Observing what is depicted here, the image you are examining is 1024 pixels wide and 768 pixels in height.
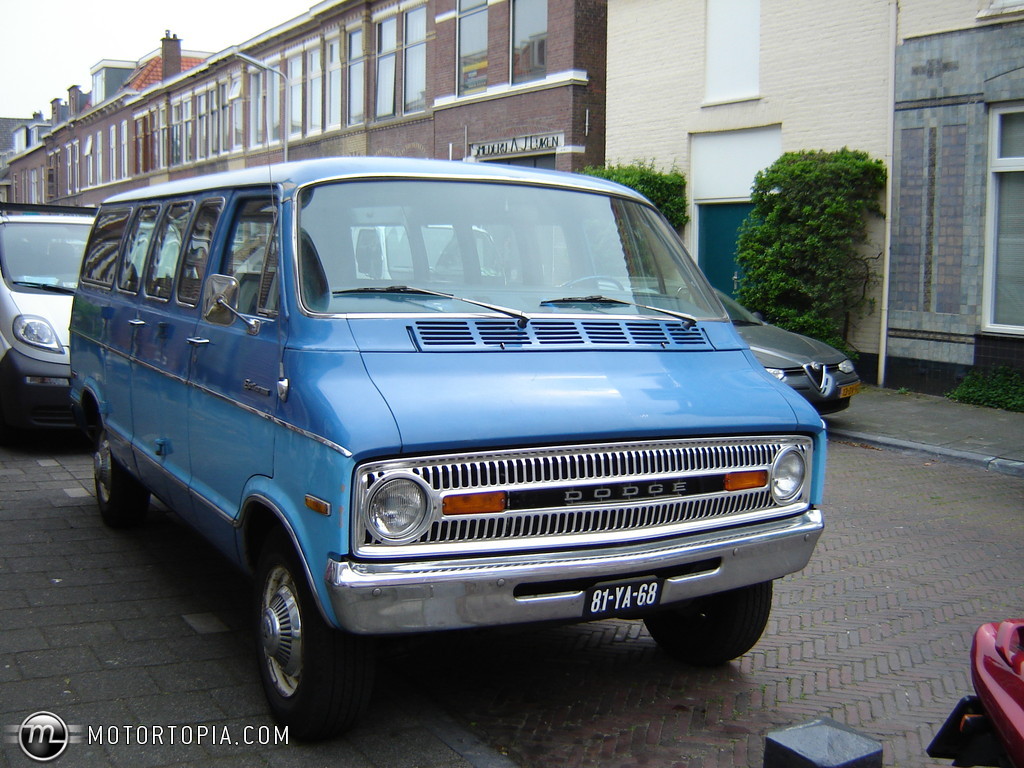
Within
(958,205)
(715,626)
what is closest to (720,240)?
(958,205)

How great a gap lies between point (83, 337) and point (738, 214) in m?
12.1

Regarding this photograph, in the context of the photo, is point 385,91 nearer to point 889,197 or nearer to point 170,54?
point 889,197

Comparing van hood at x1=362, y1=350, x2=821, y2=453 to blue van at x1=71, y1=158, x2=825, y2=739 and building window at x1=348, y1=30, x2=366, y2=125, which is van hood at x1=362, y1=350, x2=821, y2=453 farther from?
building window at x1=348, y1=30, x2=366, y2=125

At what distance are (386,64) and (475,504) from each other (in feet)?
85.9

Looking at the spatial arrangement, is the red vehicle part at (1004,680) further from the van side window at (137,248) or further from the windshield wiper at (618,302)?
the van side window at (137,248)

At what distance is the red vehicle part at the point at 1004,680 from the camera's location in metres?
2.53

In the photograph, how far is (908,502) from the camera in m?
8.34

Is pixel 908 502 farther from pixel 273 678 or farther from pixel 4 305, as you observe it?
pixel 4 305

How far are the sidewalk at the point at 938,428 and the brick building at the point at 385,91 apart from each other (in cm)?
945

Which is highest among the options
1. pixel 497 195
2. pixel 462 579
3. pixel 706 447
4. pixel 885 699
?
pixel 497 195

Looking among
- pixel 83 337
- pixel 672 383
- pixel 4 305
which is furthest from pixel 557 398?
pixel 4 305

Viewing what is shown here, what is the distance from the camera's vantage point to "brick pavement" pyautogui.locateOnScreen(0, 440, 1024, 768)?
12.7ft

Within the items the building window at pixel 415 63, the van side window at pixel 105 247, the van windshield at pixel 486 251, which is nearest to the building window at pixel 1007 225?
the van windshield at pixel 486 251

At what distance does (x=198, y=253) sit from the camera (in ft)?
16.8
